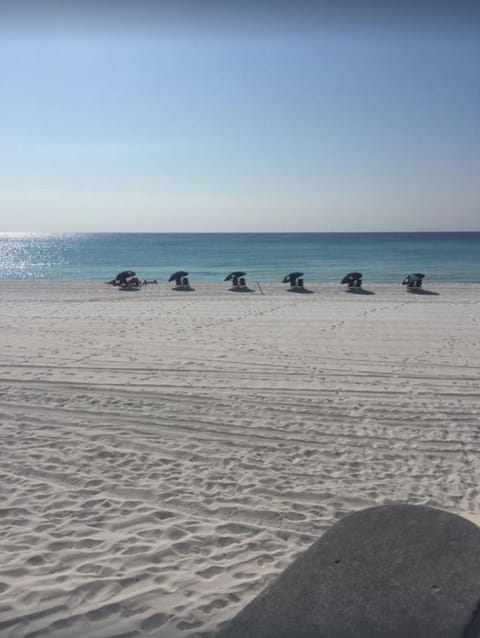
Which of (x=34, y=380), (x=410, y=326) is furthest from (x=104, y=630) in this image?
(x=410, y=326)

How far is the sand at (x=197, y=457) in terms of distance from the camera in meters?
3.72

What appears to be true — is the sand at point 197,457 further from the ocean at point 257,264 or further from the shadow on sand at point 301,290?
the ocean at point 257,264

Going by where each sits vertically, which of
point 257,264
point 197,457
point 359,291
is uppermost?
point 257,264

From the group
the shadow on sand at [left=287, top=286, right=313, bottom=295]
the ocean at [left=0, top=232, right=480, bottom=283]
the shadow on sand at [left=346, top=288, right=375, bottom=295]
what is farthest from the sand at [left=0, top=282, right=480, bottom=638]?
the ocean at [left=0, top=232, right=480, bottom=283]

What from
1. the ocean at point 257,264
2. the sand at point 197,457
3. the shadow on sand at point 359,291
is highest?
the ocean at point 257,264

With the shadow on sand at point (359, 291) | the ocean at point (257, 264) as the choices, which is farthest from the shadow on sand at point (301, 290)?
the ocean at point (257, 264)

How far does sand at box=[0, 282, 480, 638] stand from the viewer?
3717 millimetres

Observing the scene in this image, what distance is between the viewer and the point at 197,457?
19.6ft

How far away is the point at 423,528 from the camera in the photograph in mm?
3502

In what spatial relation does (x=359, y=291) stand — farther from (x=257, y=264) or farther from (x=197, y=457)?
(x=257, y=264)

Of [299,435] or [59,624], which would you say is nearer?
[59,624]

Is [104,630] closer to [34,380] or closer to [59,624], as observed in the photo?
[59,624]

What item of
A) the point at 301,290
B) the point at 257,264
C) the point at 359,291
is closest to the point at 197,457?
the point at 301,290

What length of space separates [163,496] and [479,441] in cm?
408
